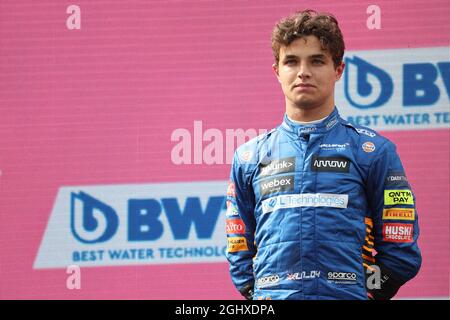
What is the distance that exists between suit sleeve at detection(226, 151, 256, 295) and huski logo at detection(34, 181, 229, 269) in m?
1.54

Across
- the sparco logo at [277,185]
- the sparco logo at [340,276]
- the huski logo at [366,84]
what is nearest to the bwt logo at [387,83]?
the huski logo at [366,84]

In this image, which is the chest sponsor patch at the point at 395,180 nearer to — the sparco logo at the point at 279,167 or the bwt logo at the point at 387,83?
the sparco logo at the point at 279,167

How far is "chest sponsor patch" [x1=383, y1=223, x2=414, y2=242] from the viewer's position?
294cm

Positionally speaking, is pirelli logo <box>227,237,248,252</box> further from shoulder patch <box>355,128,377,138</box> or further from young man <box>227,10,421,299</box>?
shoulder patch <box>355,128,377,138</box>

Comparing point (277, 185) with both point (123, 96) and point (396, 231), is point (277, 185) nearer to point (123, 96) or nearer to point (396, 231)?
point (396, 231)

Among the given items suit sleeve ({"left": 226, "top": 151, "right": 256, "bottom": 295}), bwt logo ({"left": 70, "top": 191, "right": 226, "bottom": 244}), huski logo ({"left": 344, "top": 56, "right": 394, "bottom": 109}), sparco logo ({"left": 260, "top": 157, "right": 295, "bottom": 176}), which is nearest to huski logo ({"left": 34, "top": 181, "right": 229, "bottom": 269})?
bwt logo ({"left": 70, "top": 191, "right": 226, "bottom": 244})

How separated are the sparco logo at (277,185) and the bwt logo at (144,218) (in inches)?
66.9

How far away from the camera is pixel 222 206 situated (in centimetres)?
467

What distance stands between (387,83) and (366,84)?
0.35ft

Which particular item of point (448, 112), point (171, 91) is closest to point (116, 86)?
point (171, 91)

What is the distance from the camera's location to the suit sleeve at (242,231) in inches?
121

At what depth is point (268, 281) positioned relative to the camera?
289 centimetres

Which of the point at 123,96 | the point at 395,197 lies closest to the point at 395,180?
the point at 395,197
